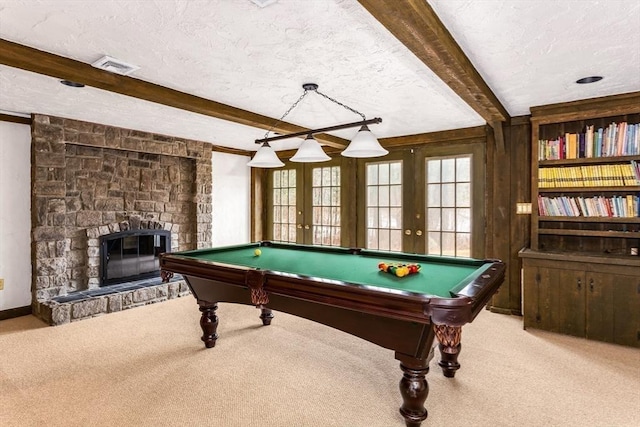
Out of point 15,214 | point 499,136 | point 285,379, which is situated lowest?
point 285,379

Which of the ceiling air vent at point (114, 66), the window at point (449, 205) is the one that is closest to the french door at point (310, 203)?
the window at point (449, 205)

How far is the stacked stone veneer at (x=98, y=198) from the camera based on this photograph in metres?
3.76

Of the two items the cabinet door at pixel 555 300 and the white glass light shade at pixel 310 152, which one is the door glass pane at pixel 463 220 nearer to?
the cabinet door at pixel 555 300

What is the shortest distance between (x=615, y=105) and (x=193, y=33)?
3.69 meters

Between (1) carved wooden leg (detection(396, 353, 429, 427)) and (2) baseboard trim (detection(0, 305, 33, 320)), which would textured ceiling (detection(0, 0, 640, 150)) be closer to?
(1) carved wooden leg (detection(396, 353, 429, 427))

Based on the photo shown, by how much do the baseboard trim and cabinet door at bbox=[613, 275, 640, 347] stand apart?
5.98 metres

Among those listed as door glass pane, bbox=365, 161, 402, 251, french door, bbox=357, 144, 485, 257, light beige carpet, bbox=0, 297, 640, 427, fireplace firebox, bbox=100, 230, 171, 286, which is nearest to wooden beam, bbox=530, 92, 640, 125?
french door, bbox=357, 144, 485, 257

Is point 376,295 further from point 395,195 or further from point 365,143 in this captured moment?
point 395,195

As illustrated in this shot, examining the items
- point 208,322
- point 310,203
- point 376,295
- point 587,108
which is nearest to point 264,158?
point 208,322

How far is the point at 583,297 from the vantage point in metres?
3.16

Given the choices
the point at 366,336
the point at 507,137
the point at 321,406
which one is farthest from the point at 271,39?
the point at 507,137

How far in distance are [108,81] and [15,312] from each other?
10.0ft

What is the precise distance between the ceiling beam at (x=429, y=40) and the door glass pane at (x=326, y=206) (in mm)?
3009

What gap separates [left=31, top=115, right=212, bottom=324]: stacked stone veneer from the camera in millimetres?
3756
